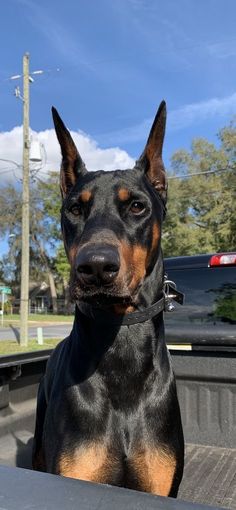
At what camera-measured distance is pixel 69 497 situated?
1.04 m

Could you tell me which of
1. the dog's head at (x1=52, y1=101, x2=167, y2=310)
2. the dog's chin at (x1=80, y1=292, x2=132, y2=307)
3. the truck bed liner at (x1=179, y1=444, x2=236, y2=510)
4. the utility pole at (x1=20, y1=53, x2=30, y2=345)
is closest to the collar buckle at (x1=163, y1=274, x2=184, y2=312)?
the dog's head at (x1=52, y1=101, x2=167, y2=310)

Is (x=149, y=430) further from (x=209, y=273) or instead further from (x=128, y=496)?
(x=209, y=273)

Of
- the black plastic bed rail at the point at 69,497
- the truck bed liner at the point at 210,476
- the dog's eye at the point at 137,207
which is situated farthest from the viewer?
the truck bed liner at the point at 210,476

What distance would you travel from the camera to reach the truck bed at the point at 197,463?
309 centimetres

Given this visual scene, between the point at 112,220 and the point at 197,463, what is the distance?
2120 mm

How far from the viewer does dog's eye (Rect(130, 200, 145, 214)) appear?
7.54ft

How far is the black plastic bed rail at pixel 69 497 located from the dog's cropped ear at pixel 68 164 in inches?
68.2

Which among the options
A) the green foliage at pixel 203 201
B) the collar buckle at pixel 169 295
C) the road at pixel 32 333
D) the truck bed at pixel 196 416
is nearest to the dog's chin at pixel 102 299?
the collar buckle at pixel 169 295

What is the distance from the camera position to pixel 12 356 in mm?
3328

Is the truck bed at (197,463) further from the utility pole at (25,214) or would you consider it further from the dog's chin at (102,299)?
the utility pole at (25,214)

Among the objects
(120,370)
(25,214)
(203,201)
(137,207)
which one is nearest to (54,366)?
(120,370)

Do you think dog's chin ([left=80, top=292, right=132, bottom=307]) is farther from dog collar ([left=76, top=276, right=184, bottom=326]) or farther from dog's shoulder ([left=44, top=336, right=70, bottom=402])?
dog's shoulder ([left=44, top=336, right=70, bottom=402])

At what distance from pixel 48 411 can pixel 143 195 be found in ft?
3.67

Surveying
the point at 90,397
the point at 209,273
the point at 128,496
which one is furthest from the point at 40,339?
the point at 128,496
